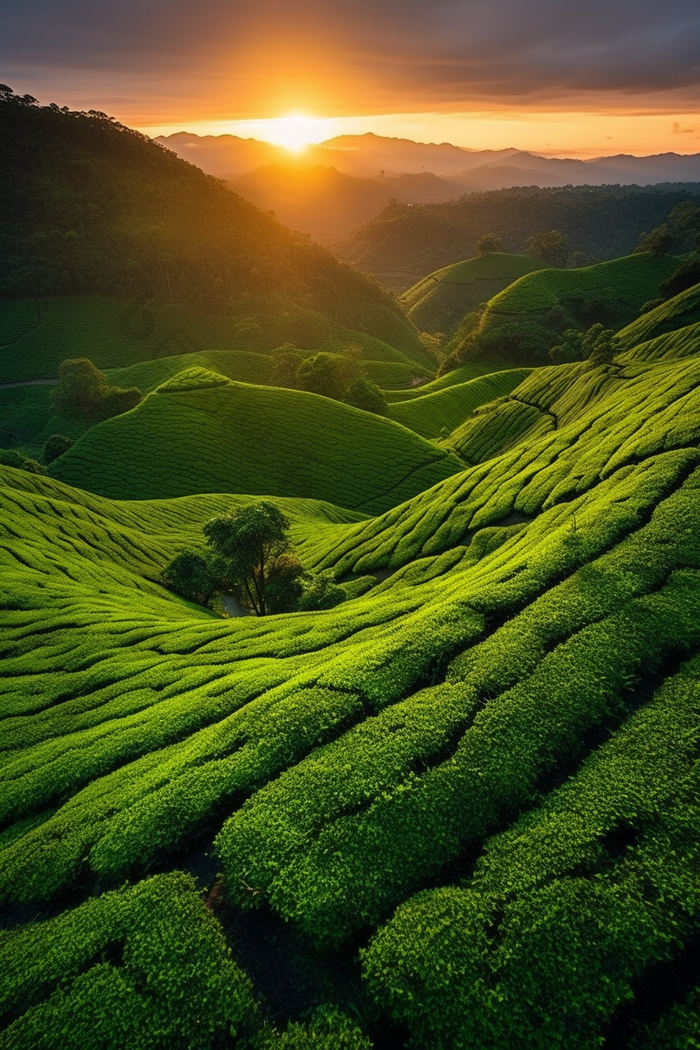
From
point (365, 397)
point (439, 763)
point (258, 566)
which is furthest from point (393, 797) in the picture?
point (365, 397)

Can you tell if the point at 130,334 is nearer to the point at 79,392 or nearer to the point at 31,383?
the point at 31,383

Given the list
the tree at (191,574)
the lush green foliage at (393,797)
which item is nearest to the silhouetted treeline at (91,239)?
the tree at (191,574)

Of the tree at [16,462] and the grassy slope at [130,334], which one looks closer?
the tree at [16,462]

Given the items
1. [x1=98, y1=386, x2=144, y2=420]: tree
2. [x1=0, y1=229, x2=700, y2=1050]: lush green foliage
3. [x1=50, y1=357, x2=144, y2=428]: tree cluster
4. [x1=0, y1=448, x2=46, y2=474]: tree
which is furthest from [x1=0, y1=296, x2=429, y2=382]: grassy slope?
[x1=0, y1=229, x2=700, y2=1050]: lush green foliage

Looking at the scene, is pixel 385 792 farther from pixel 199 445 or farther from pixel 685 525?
pixel 199 445

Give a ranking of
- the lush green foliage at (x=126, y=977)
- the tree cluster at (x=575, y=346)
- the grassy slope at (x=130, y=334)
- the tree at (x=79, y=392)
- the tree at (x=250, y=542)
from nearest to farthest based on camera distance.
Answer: the lush green foliage at (x=126, y=977)
the tree at (x=250, y=542)
the tree at (x=79, y=392)
the tree cluster at (x=575, y=346)
the grassy slope at (x=130, y=334)

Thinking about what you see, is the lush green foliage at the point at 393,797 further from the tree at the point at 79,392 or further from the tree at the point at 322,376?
the tree at the point at 322,376

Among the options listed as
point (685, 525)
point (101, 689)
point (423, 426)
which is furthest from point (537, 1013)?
point (423, 426)
